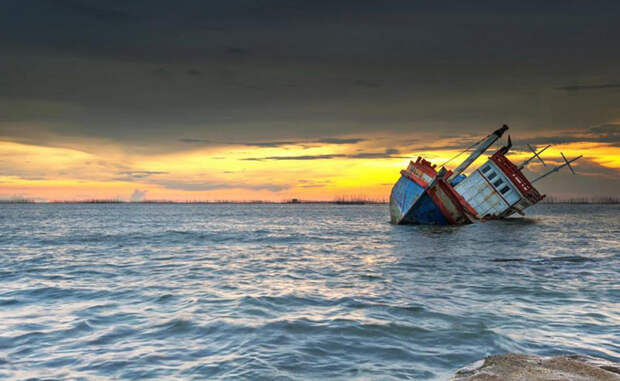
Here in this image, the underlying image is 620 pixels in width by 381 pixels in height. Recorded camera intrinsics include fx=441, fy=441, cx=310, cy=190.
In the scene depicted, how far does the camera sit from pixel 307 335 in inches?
276

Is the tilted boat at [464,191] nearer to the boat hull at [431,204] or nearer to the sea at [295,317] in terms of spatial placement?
the boat hull at [431,204]

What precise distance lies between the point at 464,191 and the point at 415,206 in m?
10.4

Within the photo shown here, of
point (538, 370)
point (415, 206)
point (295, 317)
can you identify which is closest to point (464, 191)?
point (415, 206)

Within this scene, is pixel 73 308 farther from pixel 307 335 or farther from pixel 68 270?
pixel 68 270

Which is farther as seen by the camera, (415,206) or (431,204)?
(415,206)

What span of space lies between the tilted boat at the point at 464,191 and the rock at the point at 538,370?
26984 mm

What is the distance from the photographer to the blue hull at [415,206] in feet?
107

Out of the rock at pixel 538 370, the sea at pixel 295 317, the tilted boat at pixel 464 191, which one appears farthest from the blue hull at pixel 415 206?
the rock at pixel 538 370

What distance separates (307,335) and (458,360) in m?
2.32

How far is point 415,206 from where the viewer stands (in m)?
33.4

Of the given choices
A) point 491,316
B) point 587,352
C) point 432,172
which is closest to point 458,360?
point 587,352

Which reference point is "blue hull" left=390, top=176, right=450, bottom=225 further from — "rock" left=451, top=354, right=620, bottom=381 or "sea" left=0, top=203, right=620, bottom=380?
"rock" left=451, top=354, right=620, bottom=381

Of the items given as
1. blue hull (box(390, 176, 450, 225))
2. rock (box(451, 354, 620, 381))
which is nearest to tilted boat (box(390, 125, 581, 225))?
blue hull (box(390, 176, 450, 225))

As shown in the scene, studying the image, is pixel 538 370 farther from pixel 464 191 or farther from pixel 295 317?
pixel 464 191
